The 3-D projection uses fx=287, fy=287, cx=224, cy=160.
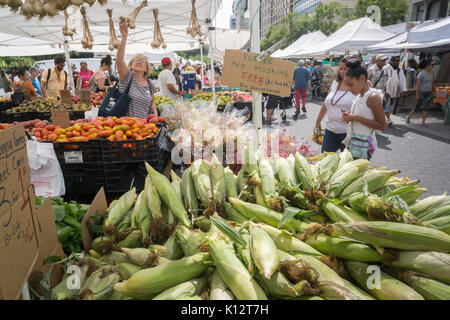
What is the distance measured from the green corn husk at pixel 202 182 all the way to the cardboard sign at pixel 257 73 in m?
0.64

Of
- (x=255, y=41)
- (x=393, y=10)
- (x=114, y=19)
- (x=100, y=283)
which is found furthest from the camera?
(x=393, y=10)

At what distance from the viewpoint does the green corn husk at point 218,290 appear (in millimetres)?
1003

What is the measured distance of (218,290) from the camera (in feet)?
3.38

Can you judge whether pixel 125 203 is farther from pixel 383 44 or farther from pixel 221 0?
pixel 383 44

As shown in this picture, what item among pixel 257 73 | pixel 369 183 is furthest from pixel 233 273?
pixel 257 73

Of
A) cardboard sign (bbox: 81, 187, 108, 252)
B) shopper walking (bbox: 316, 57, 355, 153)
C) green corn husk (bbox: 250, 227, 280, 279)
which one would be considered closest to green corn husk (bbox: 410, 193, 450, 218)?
green corn husk (bbox: 250, 227, 280, 279)

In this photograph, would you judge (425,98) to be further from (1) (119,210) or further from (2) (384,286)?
(1) (119,210)

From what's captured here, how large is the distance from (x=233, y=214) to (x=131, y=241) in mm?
539

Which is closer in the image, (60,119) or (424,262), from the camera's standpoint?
(424,262)

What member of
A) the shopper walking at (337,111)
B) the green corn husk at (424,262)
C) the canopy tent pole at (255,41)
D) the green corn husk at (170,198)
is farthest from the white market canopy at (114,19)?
the green corn husk at (424,262)

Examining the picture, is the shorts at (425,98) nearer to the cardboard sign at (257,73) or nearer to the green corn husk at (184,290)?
the cardboard sign at (257,73)

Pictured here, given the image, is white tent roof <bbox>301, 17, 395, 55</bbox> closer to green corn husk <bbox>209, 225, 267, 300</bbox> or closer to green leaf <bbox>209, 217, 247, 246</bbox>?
green leaf <bbox>209, 217, 247, 246</bbox>

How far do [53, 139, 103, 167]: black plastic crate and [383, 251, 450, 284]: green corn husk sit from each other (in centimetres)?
262

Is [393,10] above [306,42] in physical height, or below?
above
